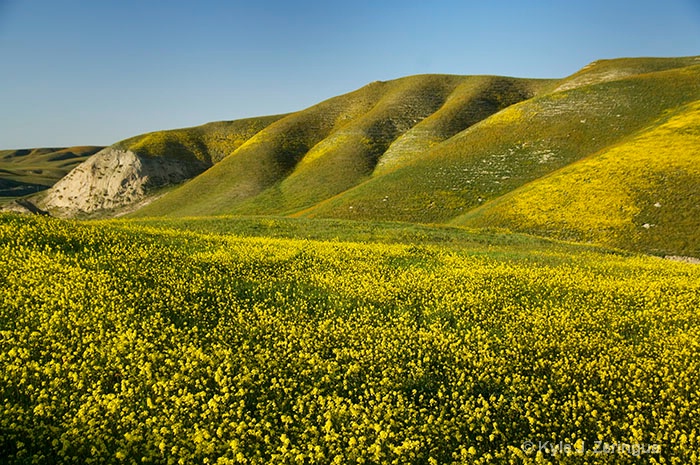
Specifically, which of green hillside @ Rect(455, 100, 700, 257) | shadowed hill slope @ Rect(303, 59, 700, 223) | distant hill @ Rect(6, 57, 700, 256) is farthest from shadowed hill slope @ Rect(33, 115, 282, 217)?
green hillside @ Rect(455, 100, 700, 257)

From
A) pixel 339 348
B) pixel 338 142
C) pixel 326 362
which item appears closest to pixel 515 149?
pixel 338 142

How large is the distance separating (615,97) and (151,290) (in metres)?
81.4

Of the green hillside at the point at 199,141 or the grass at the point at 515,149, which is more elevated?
the green hillside at the point at 199,141

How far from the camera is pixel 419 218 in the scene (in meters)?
54.4

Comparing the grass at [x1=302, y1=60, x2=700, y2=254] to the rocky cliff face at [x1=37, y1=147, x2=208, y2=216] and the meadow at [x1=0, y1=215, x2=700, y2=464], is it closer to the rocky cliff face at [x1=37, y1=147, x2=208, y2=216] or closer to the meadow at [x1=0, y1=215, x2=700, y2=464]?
the meadow at [x1=0, y1=215, x2=700, y2=464]

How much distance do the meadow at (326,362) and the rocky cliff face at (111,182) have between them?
96.4 m

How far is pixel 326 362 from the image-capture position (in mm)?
8883

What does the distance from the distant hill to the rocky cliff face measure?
0.50 m

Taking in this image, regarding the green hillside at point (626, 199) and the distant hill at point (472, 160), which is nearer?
the green hillside at point (626, 199)

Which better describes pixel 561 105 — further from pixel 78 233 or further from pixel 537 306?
pixel 78 233

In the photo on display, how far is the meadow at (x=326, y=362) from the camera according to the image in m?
6.33

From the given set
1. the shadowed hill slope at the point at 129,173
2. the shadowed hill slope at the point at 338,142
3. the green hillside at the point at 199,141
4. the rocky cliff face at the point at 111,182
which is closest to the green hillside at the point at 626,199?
the shadowed hill slope at the point at 338,142

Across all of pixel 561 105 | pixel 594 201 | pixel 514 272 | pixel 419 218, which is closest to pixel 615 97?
pixel 561 105

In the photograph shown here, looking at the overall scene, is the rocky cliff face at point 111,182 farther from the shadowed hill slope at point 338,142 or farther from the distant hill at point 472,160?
the shadowed hill slope at point 338,142
